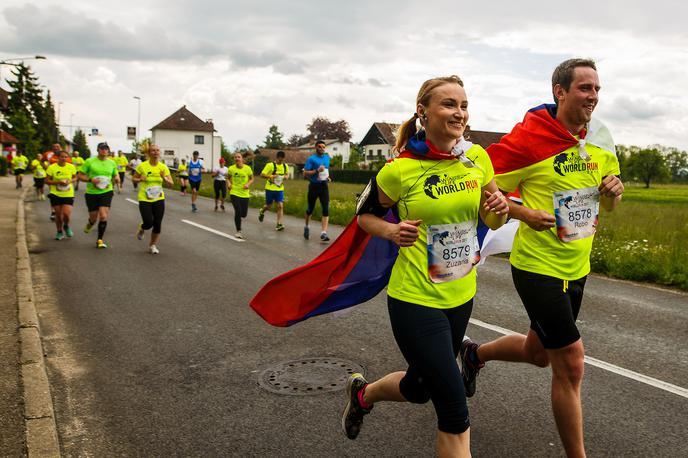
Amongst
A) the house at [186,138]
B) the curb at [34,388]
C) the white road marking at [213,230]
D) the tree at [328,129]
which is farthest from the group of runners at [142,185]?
the tree at [328,129]

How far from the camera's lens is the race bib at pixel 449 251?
3211 millimetres

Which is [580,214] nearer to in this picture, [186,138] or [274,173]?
[274,173]

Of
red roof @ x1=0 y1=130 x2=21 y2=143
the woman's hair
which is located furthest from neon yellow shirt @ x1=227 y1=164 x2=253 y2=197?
red roof @ x1=0 y1=130 x2=21 y2=143

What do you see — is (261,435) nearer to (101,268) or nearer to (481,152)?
(481,152)

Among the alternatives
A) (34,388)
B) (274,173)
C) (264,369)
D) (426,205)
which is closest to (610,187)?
(426,205)

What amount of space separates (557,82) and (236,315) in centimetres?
469

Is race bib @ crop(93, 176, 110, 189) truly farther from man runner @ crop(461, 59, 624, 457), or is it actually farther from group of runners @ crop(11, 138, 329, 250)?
man runner @ crop(461, 59, 624, 457)

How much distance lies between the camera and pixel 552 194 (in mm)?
3740

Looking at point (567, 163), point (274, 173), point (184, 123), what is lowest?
point (274, 173)

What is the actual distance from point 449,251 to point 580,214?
3.20ft

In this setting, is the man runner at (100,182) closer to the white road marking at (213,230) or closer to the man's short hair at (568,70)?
the white road marking at (213,230)

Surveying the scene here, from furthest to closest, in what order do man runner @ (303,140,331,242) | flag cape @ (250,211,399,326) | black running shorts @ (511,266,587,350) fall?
man runner @ (303,140,331,242) → flag cape @ (250,211,399,326) → black running shorts @ (511,266,587,350)

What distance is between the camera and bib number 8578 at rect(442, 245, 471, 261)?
3.24m

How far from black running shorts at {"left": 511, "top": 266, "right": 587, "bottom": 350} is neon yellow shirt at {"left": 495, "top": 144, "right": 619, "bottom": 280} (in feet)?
0.15
